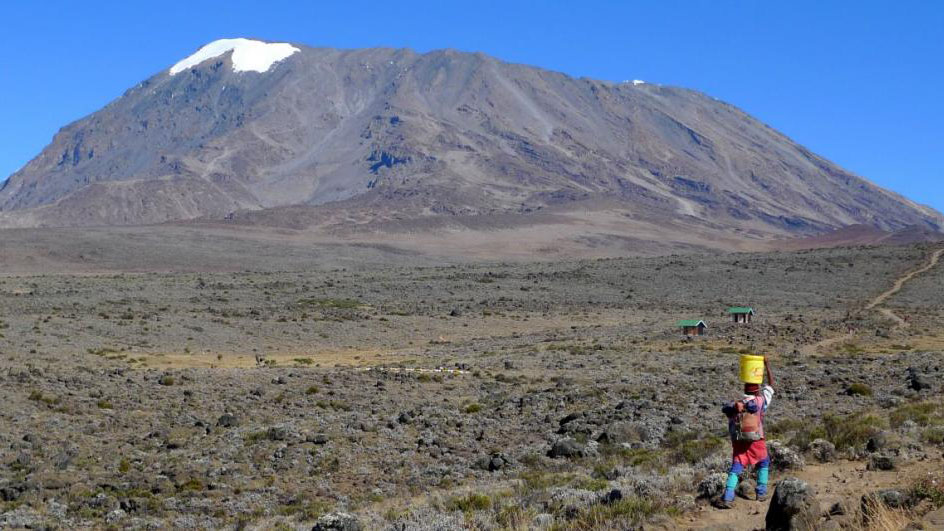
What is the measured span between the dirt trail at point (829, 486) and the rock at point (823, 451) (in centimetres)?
21

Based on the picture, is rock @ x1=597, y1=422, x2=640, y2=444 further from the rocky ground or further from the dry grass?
the dry grass

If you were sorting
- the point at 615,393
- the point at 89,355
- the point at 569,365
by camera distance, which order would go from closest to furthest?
1. the point at 615,393
2. the point at 569,365
3. the point at 89,355

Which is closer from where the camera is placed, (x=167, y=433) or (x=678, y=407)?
(x=167, y=433)

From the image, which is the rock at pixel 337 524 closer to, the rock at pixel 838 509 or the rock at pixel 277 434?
the rock at pixel 838 509

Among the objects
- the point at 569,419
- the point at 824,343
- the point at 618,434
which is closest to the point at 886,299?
the point at 824,343

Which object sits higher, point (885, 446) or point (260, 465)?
point (885, 446)

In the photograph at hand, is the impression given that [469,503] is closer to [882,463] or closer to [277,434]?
[882,463]

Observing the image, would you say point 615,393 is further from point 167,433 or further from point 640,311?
point 640,311

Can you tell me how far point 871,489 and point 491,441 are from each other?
8528 millimetres

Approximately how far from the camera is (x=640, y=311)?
58.1 m

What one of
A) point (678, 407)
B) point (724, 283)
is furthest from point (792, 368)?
point (724, 283)

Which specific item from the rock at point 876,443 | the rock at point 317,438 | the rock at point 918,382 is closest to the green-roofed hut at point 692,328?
the rock at point 918,382

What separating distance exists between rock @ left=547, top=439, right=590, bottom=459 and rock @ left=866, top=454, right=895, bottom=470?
17.1ft

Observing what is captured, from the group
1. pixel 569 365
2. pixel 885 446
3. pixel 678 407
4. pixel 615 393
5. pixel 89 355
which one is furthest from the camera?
pixel 89 355
